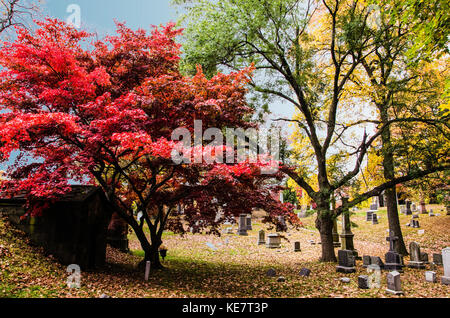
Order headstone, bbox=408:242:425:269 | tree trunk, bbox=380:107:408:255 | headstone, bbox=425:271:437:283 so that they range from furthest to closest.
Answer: tree trunk, bbox=380:107:408:255
headstone, bbox=408:242:425:269
headstone, bbox=425:271:437:283

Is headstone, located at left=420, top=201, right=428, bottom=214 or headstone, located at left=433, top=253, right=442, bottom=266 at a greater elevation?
A: headstone, located at left=420, top=201, right=428, bottom=214

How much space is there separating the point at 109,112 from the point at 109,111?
34cm

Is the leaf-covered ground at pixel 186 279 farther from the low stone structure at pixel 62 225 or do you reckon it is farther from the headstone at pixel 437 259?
the headstone at pixel 437 259

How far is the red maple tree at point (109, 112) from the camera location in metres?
7.52

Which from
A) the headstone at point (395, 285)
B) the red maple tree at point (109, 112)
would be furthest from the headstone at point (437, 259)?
the red maple tree at point (109, 112)

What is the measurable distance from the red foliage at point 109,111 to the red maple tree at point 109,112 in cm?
3

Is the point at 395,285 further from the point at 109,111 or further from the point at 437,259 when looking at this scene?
the point at 109,111

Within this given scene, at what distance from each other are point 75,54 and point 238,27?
21.0 ft

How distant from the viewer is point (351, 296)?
738cm

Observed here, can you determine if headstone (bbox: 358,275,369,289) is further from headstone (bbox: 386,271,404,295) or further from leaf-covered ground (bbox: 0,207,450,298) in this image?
headstone (bbox: 386,271,404,295)

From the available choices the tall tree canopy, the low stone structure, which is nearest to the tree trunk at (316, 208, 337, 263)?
the tall tree canopy

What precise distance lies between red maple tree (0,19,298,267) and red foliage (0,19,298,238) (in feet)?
0.10

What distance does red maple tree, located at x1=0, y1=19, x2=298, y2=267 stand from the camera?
7520 millimetres

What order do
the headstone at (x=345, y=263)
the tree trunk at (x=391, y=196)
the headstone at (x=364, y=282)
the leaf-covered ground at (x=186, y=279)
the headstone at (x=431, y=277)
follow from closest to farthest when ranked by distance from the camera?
the leaf-covered ground at (x=186, y=279) < the headstone at (x=364, y=282) < the headstone at (x=431, y=277) < the headstone at (x=345, y=263) < the tree trunk at (x=391, y=196)
